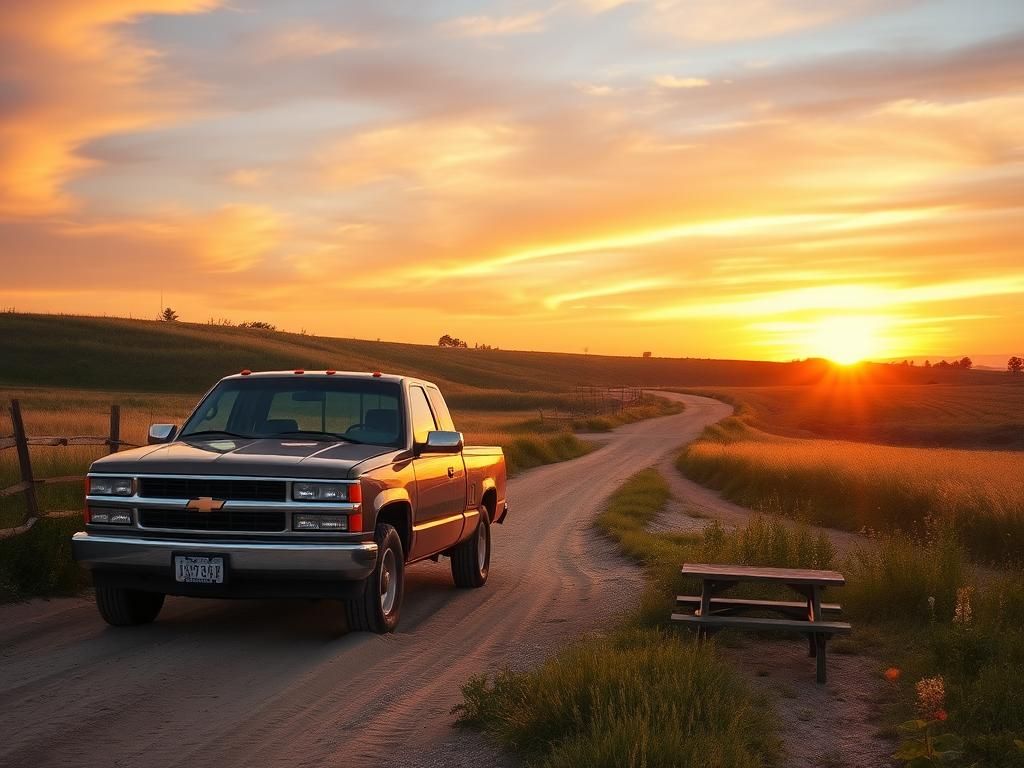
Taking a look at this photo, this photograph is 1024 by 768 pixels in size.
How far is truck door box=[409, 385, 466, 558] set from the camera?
388 inches

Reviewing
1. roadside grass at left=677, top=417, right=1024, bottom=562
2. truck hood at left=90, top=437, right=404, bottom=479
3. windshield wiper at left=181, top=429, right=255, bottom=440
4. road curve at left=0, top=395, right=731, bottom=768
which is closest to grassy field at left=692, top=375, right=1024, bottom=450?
roadside grass at left=677, top=417, right=1024, bottom=562

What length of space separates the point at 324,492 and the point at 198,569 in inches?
41.8

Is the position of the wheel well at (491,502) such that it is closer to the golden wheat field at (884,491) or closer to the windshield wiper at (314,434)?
the windshield wiper at (314,434)

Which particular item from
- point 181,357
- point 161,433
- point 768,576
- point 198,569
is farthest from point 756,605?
point 181,357

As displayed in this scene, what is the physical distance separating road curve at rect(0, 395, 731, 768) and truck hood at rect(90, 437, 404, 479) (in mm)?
1330

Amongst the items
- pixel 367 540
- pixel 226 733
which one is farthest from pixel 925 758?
pixel 367 540

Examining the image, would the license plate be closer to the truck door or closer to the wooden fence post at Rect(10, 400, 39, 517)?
the truck door

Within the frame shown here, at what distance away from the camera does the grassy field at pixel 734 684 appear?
17.9ft

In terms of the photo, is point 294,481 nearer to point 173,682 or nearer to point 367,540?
point 367,540

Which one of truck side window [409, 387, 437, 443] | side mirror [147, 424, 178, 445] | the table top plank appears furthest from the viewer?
truck side window [409, 387, 437, 443]

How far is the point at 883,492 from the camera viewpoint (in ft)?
67.5

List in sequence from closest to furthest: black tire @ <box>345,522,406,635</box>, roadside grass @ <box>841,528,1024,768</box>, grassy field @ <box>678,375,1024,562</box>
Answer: roadside grass @ <box>841,528,1024,768</box> < black tire @ <box>345,522,406,635</box> < grassy field @ <box>678,375,1024,562</box>

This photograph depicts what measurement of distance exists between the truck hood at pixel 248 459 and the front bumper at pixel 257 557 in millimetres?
526

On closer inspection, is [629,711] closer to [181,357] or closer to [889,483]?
[889,483]
